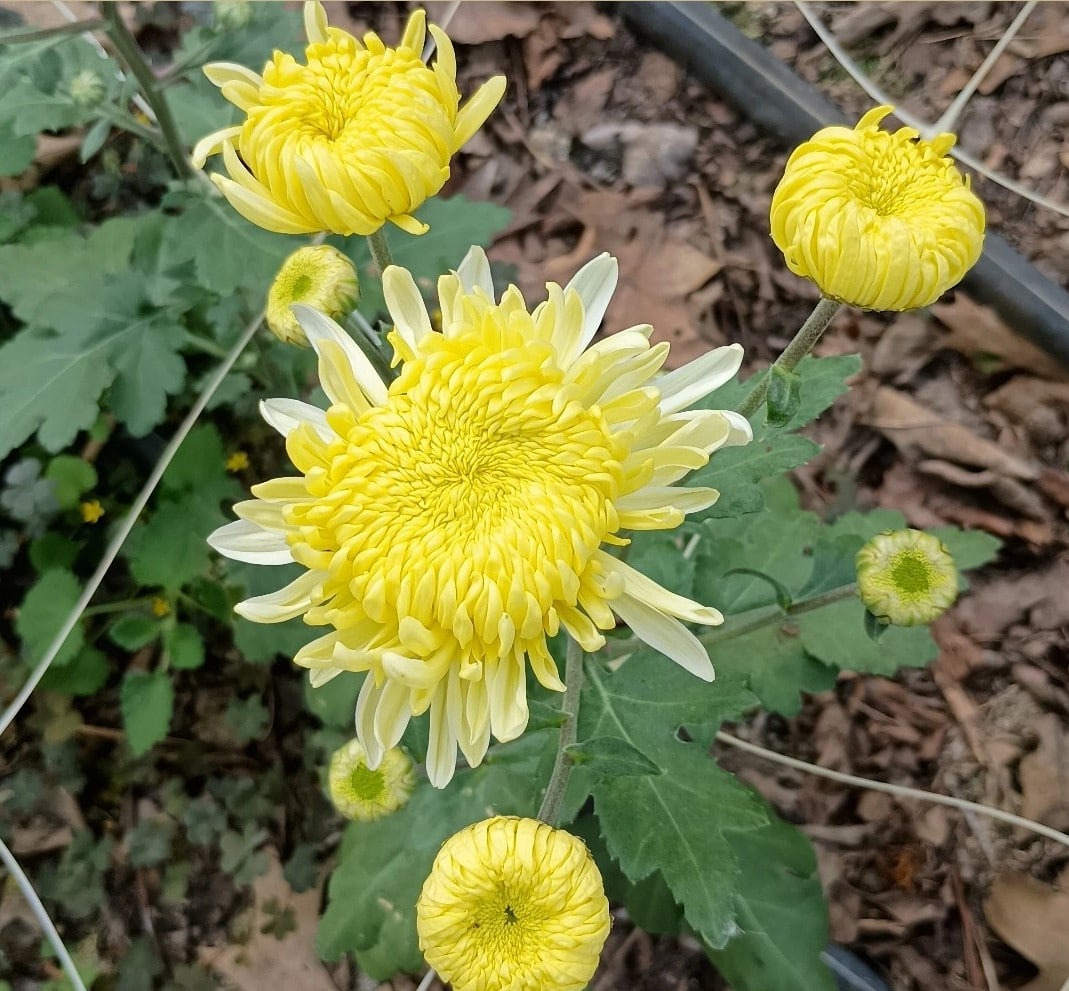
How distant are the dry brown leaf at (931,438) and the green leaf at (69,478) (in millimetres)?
2243

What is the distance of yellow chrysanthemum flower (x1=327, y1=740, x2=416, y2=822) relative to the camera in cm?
164

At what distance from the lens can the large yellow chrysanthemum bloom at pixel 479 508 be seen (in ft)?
3.66

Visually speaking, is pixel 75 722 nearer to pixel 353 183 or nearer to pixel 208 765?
pixel 208 765

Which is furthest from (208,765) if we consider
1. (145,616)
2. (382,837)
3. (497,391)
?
(497,391)

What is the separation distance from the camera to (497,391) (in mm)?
1154

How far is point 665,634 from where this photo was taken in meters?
1.22

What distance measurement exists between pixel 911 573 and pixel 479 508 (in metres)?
0.74

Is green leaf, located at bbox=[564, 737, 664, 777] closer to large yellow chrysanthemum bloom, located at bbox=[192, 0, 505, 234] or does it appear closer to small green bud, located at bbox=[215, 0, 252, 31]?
large yellow chrysanthemum bloom, located at bbox=[192, 0, 505, 234]

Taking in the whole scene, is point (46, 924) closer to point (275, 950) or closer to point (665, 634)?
point (275, 950)

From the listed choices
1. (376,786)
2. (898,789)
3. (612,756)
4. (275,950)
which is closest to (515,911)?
(612,756)

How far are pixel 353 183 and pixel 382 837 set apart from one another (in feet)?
4.75

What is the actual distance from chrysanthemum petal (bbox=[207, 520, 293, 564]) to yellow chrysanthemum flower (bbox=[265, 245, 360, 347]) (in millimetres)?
338

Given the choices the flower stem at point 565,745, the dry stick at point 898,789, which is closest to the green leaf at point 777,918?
the dry stick at point 898,789

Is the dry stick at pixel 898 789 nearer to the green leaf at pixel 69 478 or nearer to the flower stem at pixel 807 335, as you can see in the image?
the flower stem at pixel 807 335
